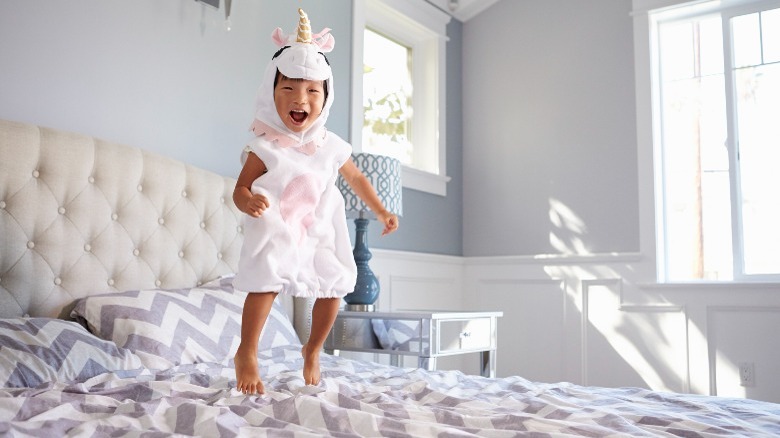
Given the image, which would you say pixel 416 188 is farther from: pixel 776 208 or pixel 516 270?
pixel 776 208

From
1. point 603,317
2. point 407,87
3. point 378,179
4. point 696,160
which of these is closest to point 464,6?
point 407,87

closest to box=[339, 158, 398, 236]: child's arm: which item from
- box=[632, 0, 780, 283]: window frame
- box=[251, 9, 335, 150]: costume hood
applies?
box=[251, 9, 335, 150]: costume hood

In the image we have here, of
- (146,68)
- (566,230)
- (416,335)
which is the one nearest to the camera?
(146,68)

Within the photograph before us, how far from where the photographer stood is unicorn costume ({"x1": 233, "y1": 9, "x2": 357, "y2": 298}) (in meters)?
1.38

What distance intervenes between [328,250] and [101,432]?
22.4 inches

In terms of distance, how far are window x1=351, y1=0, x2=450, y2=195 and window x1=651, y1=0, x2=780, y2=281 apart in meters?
1.18

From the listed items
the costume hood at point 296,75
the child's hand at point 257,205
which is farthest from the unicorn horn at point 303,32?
the child's hand at point 257,205

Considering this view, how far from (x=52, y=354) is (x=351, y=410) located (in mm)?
802

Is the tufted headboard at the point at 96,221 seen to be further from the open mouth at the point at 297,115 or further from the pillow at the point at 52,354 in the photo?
the open mouth at the point at 297,115

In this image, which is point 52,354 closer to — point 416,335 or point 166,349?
point 166,349

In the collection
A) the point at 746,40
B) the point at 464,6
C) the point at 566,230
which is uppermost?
the point at 464,6

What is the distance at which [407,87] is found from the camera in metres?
4.04

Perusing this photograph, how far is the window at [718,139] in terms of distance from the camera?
337 cm

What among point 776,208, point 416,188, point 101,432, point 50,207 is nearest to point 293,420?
point 101,432
